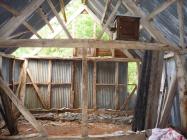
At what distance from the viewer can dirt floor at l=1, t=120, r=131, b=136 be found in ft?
35.5

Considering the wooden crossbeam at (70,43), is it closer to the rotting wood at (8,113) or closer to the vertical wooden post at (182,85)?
the vertical wooden post at (182,85)

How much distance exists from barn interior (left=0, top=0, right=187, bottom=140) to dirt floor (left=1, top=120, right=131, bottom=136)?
0.12 ft

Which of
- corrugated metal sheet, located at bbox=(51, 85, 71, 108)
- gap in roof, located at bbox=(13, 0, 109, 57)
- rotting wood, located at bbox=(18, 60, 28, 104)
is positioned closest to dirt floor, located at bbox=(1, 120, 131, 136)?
rotting wood, located at bbox=(18, 60, 28, 104)

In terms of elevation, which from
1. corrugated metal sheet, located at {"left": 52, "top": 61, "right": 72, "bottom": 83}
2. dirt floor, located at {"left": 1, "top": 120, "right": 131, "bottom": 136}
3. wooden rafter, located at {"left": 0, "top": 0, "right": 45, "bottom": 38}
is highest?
wooden rafter, located at {"left": 0, "top": 0, "right": 45, "bottom": 38}

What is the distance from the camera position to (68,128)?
11.8 metres

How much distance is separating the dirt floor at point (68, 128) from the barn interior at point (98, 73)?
4 centimetres

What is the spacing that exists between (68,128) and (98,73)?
3.75 m

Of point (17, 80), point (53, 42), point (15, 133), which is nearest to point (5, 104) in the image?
point (15, 133)

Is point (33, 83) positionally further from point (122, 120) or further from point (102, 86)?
point (122, 120)

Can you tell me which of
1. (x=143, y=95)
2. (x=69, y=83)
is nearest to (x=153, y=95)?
(x=143, y=95)

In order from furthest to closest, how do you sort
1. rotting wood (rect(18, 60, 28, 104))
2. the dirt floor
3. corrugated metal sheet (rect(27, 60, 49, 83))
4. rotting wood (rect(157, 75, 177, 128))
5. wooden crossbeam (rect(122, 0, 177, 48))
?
1. corrugated metal sheet (rect(27, 60, 49, 83))
2. rotting wood (rect(18, 60, 28, 104))
3. the dirt floor
4. rotting wood (rect(157, 75, 177, 128))
5. wooden crossbeam (rect(122, 0, 177, 48))

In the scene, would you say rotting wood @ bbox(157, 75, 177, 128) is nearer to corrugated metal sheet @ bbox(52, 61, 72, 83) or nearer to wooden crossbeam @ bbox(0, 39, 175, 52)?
wooden crossbeam @ bbox(0, 39, 175, 52)

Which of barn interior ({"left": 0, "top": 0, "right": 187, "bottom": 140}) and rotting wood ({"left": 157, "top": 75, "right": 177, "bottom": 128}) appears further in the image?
rotting wood ({"left": 157, "top": 75, "right": 177, "bottom": 128})

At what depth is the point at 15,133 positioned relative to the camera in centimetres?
925
